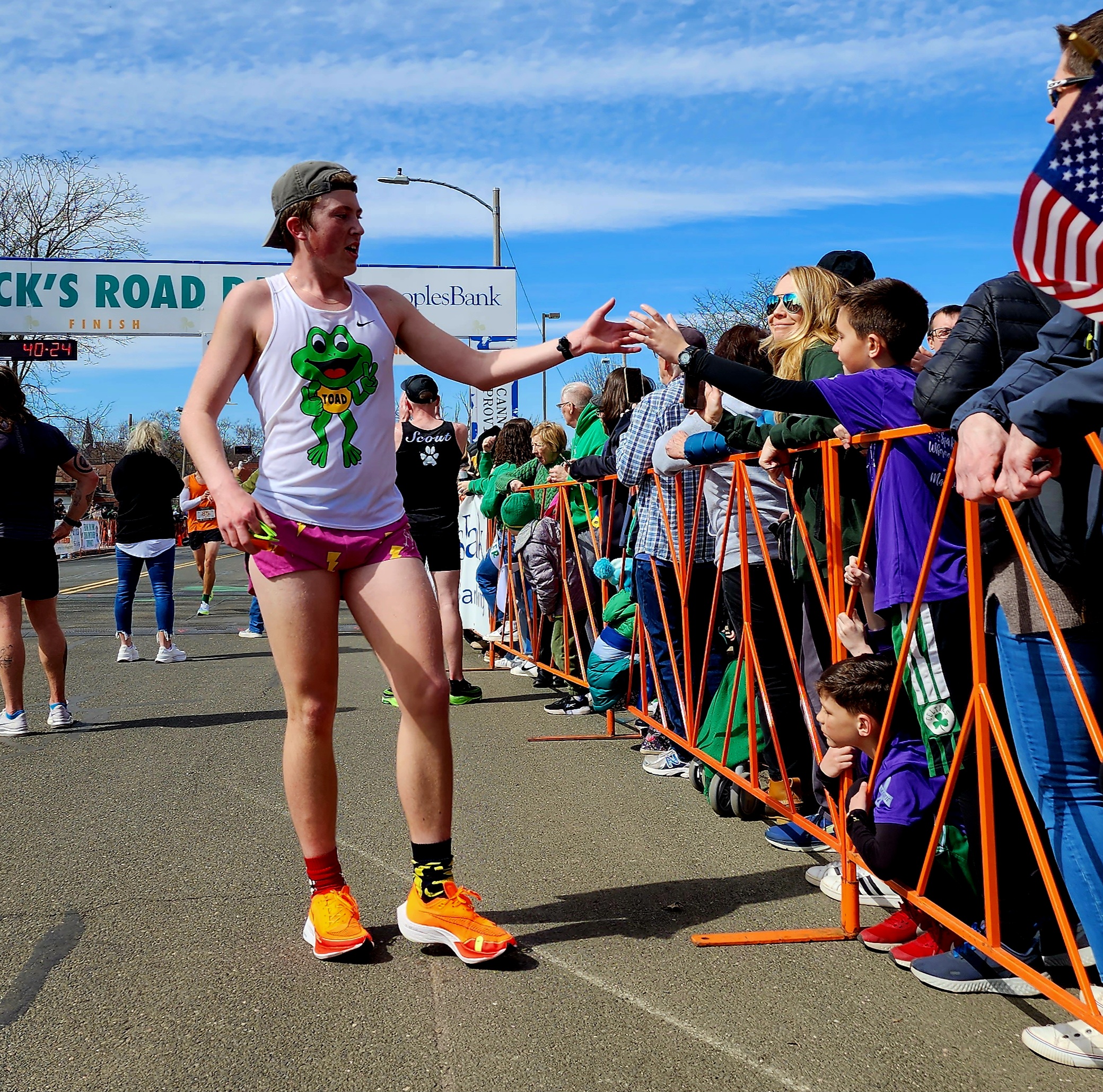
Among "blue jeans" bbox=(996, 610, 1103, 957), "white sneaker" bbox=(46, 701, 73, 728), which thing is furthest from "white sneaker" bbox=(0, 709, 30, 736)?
"blue jeans" bbox=(996, 610, 1103, 957)

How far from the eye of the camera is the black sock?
3.25m

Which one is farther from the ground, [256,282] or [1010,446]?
[256,282]

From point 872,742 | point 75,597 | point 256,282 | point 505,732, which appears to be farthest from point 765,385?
point 75,597

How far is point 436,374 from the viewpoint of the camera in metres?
3.66

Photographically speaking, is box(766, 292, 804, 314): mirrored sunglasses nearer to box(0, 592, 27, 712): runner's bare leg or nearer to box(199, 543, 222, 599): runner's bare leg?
box(0, 592, 27, 712): runner's bare leg

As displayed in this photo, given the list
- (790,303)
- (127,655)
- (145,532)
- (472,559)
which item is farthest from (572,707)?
(145,532)

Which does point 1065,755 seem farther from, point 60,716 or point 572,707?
point 60,716

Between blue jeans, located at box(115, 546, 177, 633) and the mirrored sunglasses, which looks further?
blue jeans, located at box(115, 546, 177, 633)

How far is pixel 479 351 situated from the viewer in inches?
136

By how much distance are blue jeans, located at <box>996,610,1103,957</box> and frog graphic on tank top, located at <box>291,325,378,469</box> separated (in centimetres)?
179

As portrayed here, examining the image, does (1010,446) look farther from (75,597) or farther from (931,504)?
(75,597)

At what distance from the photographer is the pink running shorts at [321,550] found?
126 inches

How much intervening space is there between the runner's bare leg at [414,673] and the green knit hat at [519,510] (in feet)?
14.6

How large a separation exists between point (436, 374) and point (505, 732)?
319 cm
